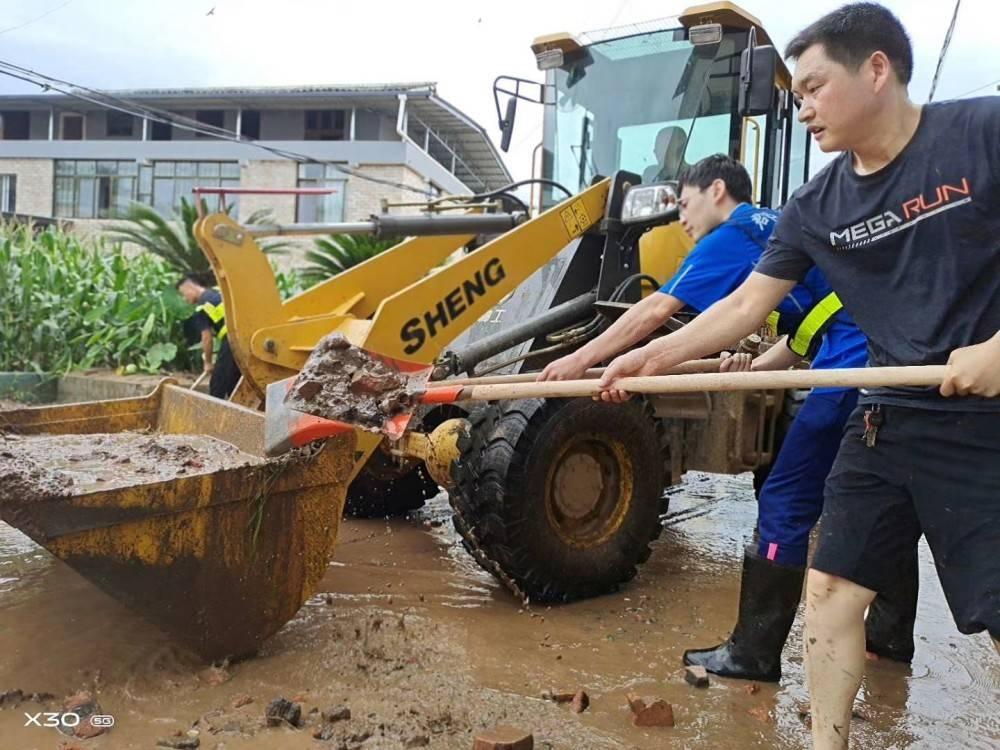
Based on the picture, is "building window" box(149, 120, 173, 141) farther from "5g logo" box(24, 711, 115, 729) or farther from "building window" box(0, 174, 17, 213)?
"5g logo" box(24, 711, 115, 729)

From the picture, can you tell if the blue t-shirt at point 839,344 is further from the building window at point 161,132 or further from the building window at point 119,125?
the building window at point 119,125

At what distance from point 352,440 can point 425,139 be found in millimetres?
26159

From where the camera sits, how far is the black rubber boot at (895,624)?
345cm

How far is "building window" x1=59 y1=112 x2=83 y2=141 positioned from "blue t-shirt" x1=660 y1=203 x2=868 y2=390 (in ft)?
100

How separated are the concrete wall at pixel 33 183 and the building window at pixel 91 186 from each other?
0.24 meters

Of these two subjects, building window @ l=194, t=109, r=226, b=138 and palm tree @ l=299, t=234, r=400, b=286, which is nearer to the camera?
palm tree @ l=299, t=234, r=400, b=286

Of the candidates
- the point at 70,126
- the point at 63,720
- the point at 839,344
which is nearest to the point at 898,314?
the point at 839,344

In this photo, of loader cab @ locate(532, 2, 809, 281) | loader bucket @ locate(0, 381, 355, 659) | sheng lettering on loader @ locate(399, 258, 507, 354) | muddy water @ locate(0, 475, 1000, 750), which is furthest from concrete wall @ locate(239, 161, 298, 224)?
loader bucket @ locate(0, 381, 355, 659)

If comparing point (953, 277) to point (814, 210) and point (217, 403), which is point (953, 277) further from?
point (217, 403)

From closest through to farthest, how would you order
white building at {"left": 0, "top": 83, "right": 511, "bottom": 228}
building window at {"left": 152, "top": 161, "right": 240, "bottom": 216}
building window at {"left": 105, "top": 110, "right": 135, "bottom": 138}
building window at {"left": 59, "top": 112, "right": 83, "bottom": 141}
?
white building at {"left": 0, "top": 83, "right": 511, "bottom": 228}, building window at {"left": 152, "top": 161, "right": 240, "bottom": 216}, building window at {"left": 105, "top": 110, "right": 135, "bottom": 138}, building window at {"left": 59, "top": 112, "right": 83, "bottom": 141}

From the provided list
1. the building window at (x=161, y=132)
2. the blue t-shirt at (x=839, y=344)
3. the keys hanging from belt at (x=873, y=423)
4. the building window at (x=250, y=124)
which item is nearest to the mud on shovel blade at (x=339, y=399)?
the blue t-shirt at (x=839, y=344)

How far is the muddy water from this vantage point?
2705 mm

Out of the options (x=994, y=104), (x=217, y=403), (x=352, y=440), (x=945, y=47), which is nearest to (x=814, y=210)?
(x=994, y=104)

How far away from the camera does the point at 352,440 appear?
3189 mm
